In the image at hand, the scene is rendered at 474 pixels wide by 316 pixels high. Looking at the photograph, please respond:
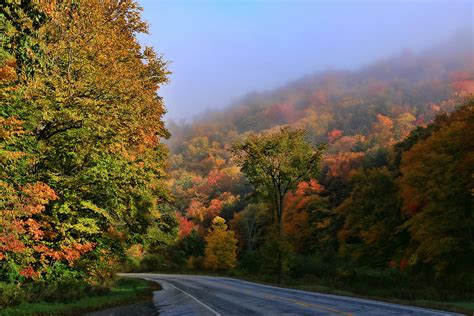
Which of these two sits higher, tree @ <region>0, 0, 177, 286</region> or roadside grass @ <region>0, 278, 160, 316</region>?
tree @ <region>0, 0, 177, 286</region>

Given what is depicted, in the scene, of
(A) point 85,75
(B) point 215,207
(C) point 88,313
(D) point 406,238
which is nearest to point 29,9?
(A) point 85,75

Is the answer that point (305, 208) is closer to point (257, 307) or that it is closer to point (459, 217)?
point (459, 217)

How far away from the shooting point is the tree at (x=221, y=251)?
220 feet

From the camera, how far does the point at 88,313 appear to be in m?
14.7

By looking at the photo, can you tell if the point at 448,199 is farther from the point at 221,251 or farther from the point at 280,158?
the point at 221,251

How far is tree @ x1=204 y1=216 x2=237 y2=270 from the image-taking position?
67.1 m

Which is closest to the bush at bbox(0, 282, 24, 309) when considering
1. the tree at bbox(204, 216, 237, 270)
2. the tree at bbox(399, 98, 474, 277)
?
the tree at bbox(399, 98, 474, 277)

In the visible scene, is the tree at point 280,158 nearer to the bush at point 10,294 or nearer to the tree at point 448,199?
the tree at point 448,199

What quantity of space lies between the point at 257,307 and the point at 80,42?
1237 centimetres

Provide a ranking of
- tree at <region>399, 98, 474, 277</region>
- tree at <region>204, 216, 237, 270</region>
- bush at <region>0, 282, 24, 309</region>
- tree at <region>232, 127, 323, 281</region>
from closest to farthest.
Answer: bush at <region>0, 282, 24, 309</region>, tree at <region>399, 98, 474, 277</region>, tree at <region>232, 127, 323, 281</region>, tree at <region>204, 216, 237, 270</region>

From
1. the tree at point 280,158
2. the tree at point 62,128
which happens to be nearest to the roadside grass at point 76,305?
the tree at point 62,128

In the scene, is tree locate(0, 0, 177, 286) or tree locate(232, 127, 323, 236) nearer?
tree locate(0, 0, 177, 286)

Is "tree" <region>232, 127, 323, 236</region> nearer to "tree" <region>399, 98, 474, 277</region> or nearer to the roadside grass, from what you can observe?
"tree" <region>399, 98, 474, 277</region>

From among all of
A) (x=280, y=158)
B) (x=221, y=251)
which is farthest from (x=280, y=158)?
(x=221, y=251)
